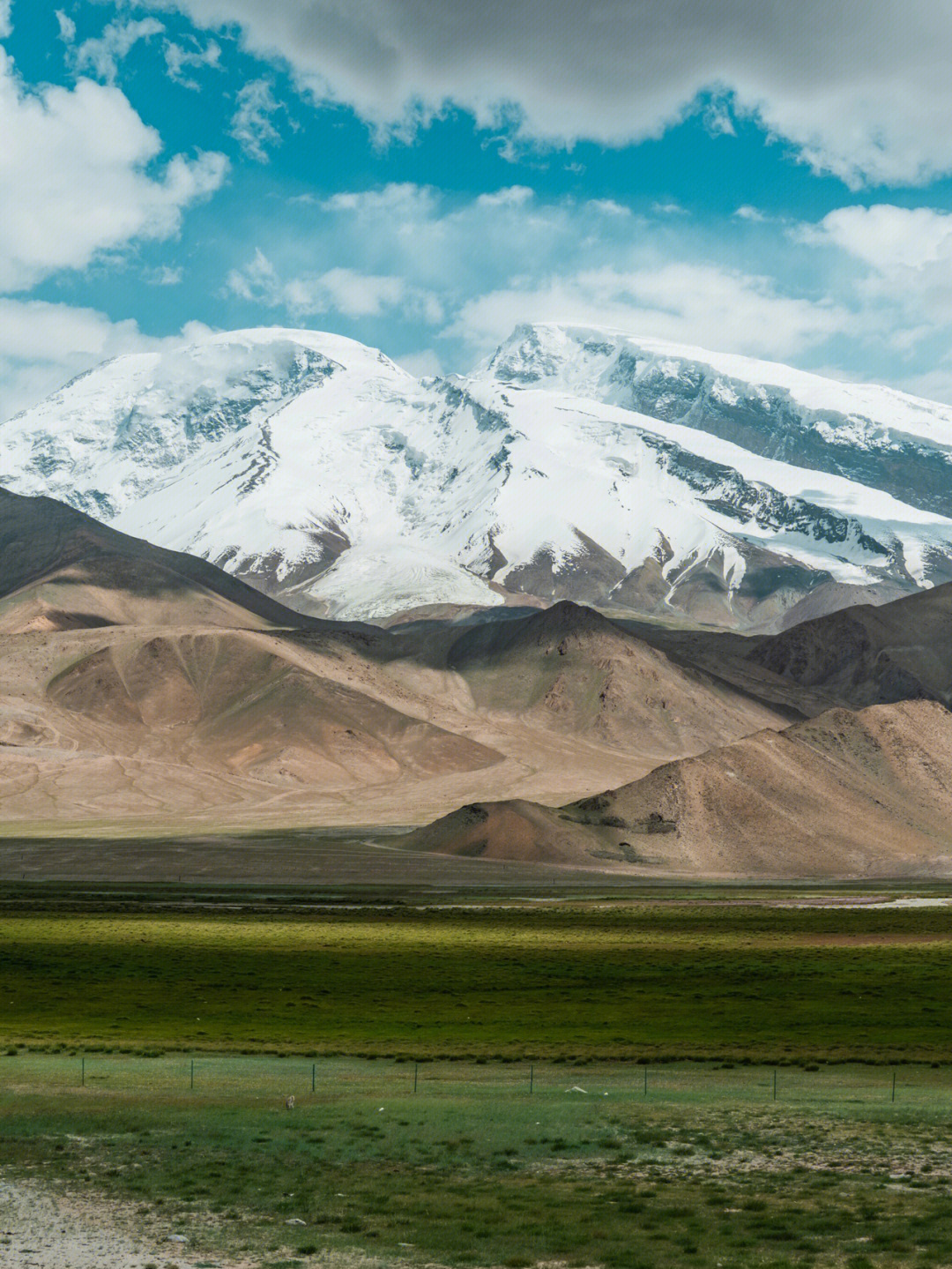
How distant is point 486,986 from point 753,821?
10427 centimetres

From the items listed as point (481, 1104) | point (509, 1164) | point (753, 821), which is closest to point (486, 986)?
point (481, 1104)

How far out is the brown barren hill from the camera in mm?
158375

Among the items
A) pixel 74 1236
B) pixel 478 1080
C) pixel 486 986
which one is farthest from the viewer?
pixel 486 986

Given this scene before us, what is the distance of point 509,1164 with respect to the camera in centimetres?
2792

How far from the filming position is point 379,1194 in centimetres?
2562

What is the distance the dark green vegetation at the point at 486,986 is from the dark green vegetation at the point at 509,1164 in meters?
7.41

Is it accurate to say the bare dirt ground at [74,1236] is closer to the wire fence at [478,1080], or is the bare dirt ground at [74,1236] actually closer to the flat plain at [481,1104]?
the flat plain at [481,1104]

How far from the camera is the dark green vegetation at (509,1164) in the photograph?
22.6 m

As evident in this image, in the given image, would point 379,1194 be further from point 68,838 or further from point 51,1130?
point 68,838

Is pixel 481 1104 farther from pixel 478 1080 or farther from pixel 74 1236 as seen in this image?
pixel 74 1236

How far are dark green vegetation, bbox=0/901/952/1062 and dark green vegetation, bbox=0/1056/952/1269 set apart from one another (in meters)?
7.41

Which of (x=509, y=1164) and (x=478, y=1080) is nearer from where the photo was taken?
(x=509, y=1164)

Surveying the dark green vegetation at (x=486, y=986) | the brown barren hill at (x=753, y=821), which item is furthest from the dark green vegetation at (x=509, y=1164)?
the brown barren hill at (x=753, y=821)

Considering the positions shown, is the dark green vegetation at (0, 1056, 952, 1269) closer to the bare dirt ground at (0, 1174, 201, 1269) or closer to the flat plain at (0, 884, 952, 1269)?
the flat plain at (0, 884, 952, 1269)
